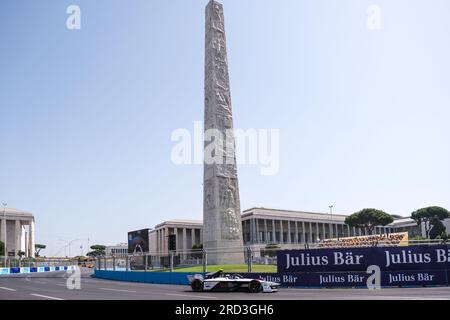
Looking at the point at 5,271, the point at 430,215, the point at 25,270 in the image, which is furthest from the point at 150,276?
the point at 430,215

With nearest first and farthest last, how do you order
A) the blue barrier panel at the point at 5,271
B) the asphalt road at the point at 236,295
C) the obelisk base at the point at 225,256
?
the asphalt road at the point at 236,295 < the obelisk base at the point at 225,256 < the blue barrier panel at the point at 5,271

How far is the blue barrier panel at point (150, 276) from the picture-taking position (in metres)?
28.0

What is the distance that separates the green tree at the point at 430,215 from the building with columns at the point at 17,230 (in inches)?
4303

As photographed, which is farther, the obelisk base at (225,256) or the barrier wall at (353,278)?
the obelisk base at (225,256)

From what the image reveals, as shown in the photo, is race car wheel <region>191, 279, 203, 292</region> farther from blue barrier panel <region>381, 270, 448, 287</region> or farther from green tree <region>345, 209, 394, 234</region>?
green tree <region>345, 209, 394, 234</region>

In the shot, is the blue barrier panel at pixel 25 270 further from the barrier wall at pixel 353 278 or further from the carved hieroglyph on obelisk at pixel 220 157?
the barrier wall at pixel 353 278

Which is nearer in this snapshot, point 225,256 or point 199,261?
point 199,261

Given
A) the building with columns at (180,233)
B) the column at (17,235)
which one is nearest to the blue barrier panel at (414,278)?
the building with columns at (180,233)

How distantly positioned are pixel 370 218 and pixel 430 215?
60.7 ft

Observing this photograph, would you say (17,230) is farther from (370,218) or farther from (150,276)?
(150,276)

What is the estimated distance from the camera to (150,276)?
31375 millimetres

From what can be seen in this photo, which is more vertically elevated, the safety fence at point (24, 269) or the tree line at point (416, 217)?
the tree line at point (416, 217)

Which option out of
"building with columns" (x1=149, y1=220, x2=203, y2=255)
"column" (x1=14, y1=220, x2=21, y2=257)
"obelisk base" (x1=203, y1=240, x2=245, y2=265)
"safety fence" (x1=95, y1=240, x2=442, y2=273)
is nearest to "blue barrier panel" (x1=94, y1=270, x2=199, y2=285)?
"safety fence" (x1=95, y1=240, x2=442, y2=273)
